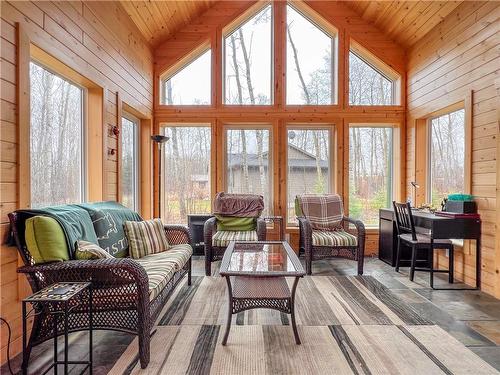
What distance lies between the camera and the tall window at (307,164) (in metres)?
4.75

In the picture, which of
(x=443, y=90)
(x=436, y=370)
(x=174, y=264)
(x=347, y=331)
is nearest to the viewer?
(x=436, y=370)

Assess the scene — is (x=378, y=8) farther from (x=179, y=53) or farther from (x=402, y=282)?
(x=402, y=282)

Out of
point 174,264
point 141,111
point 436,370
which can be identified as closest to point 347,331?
point 436,370

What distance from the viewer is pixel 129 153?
4141mm

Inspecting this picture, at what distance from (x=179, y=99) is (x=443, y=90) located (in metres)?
3.63

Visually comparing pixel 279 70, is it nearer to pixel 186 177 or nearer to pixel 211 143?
pixel 211 143

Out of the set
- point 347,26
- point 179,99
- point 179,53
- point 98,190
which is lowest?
point 98,190

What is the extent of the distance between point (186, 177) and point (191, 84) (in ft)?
4.78

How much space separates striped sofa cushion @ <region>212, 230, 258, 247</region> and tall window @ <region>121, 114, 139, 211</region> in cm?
131

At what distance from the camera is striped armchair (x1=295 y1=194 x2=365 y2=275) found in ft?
11.5

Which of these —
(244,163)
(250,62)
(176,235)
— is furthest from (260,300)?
(250,62)

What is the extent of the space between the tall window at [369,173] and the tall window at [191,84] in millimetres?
2385

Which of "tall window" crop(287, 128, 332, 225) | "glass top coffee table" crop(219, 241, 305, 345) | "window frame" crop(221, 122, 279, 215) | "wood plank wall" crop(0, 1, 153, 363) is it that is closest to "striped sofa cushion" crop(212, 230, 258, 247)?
"glass top coffee table" crop(219, 241, 305, 345)

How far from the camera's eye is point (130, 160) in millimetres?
4184
